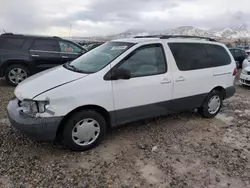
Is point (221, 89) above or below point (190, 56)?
below

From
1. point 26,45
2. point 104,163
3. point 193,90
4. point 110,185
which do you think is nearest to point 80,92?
point 104,163

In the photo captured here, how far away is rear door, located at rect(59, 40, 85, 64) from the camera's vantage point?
8.73 metres

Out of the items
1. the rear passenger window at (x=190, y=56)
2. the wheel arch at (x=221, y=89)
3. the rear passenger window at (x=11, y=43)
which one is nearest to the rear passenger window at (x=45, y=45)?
the rear passenger window at (x=11, y=43)

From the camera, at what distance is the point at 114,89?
3.80m

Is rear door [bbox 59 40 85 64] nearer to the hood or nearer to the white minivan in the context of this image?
the white minivan

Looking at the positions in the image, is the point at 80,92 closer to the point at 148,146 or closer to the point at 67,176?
the point at 67,176

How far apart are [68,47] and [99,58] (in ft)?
16.6

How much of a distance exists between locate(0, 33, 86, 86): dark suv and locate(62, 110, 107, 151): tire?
521cm

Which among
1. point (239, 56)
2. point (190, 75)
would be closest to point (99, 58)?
point (190, 75)

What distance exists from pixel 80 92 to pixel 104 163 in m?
1.05

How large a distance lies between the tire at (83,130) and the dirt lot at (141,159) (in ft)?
0.46

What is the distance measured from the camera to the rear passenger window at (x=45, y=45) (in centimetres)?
834

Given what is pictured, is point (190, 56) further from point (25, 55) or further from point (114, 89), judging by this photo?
point (25, 55)

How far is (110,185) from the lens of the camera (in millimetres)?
3025
